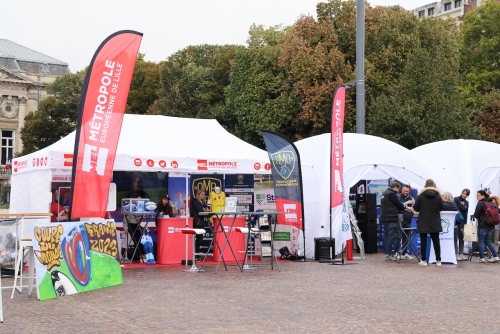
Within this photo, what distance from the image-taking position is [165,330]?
26.9ft

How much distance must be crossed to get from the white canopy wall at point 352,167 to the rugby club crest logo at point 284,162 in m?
1.79

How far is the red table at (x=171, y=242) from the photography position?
16859mm

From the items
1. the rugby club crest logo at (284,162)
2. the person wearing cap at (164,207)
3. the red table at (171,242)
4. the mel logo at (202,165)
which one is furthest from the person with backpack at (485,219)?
the person wearing cap at (164,207)

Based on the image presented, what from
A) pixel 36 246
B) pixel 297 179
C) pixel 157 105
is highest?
pixel 157 105

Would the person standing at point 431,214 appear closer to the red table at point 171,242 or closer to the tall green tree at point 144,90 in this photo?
the red table at point 171,242

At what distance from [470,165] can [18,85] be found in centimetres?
7481

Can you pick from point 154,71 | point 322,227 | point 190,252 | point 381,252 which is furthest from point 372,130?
point 154,71

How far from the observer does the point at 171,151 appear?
16.8 meters

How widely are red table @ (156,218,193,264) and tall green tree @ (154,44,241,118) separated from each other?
32598 millimetres

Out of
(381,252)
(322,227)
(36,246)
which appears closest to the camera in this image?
(36,246)

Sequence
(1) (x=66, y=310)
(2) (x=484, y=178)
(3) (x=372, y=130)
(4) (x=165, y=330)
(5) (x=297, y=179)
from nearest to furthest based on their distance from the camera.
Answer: (4) (x=165, y=330), (1) (x=66, y=310), (5) (x=297, y=179), (2) (x=484, y=178), (3) (x=372, y=130)

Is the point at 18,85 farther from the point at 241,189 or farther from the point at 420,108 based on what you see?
the point at 241,189

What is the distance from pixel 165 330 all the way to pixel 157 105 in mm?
44430

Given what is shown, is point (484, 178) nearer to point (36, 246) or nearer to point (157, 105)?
point (36, 246)
